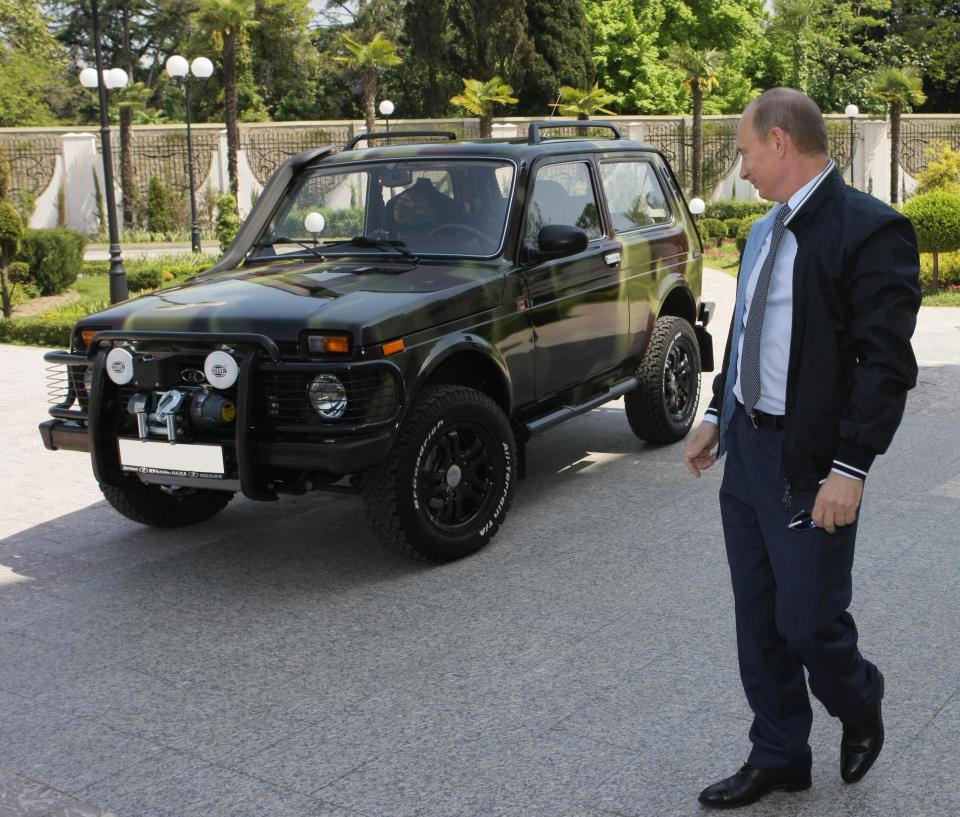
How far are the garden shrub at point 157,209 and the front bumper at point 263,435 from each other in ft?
112

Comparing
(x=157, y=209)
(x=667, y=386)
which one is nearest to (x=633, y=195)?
(x=667, y=386)

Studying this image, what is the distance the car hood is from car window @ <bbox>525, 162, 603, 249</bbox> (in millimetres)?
550

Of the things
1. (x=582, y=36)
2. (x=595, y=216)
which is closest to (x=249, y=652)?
(x=595, y=216)

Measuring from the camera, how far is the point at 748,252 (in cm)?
349


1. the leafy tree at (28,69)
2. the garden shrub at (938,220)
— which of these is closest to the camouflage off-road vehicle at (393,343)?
the garden shrub at (938,220)

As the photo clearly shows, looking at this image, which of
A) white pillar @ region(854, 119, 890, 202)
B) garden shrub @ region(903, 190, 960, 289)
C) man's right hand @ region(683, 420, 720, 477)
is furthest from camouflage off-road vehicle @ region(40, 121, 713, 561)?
white pillar @ region(854, 119, 890, 202)

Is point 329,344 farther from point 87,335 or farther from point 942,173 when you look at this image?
point 942,173

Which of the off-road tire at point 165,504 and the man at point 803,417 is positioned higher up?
the man at point 803,417

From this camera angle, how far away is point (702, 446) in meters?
3.75

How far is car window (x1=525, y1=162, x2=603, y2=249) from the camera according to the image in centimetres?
675

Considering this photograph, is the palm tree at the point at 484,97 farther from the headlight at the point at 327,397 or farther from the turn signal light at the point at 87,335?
the headlight at the point at 327,397

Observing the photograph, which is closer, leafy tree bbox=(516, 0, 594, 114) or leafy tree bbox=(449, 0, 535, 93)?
leafy tree bbox=(449, 0, 535, 93)

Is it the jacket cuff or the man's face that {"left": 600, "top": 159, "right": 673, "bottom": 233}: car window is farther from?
the jacket cuff

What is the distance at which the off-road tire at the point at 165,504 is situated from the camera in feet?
21.2
